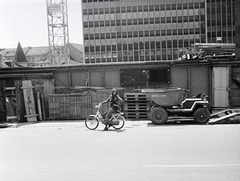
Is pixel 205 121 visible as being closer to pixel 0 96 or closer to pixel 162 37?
pixel 0 96

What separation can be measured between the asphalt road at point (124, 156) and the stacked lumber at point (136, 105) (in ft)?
16.9

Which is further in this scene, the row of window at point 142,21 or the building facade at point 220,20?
the row of window at point 142,21

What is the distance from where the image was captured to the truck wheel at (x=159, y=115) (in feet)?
45.3

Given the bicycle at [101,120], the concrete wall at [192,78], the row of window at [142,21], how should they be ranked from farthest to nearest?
the row of window at [142,21]
the concrete wall at [192,78]
the bicycle at [101,120]

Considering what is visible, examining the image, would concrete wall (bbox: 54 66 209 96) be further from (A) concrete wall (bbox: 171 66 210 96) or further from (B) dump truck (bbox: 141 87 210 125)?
(B) dump truck (bbox: 141 87 210 125)

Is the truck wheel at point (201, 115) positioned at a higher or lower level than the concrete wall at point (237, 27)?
lower

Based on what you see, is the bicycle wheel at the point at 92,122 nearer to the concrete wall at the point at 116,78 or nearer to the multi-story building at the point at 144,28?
the concrete wall at the point at 116,78

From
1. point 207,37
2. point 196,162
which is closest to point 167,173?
point 196,162

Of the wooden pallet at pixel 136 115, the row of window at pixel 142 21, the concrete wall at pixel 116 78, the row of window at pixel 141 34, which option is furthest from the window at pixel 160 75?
the row of window at pixel 142 21

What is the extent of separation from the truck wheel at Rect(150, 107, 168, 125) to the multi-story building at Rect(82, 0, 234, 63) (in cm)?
7353

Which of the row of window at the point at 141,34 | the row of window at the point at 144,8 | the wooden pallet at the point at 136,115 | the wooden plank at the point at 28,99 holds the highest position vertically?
the row of window at the point at 144,8

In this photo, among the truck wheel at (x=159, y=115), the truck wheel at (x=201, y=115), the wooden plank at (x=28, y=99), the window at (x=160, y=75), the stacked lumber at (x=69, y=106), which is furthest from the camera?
the window at (x=160, y=75)

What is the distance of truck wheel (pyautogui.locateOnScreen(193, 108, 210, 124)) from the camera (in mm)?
13586

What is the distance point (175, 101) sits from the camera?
13.8 meters
